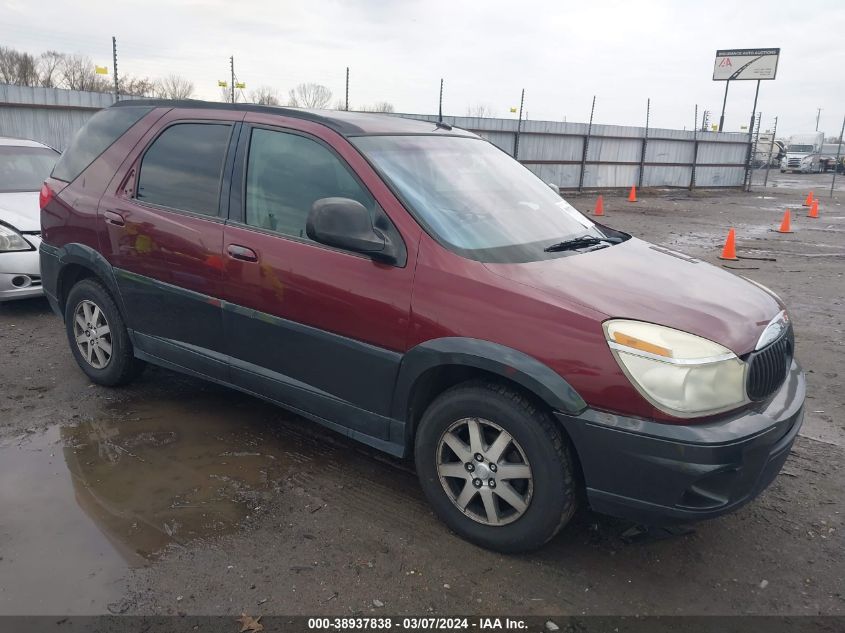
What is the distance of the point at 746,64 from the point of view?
31.2 metres

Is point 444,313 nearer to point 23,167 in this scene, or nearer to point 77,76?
point 23,167

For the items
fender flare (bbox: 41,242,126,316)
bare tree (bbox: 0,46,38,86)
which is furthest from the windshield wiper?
bare tree (bbox: 0,46,38,86)

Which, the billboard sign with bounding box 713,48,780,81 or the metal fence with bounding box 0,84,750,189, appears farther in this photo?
the billboard sign with bounding box 713,48,780,81

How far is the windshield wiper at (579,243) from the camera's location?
3.29 m

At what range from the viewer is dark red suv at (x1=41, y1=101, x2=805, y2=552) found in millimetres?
2557

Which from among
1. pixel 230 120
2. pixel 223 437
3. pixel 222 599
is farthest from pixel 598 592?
pixel 230 120

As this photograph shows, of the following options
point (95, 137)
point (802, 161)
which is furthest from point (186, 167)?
point (802, 161)

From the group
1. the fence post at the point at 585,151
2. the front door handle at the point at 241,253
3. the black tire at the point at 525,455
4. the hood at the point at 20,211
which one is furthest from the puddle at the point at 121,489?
the fence post at the point at 585,151

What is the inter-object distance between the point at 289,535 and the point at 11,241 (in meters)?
4.73

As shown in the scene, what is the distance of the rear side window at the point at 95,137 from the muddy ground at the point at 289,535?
155 centimetres

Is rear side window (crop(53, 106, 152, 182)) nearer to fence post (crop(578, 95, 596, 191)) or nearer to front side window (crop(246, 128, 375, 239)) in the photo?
front side window (crop(246, 128, 375, 239))

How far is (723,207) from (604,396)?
68.4 feet

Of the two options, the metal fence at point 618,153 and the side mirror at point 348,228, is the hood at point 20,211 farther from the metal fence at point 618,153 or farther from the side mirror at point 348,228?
the metal fence at point 618,153

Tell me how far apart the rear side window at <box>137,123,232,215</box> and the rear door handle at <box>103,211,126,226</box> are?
0.19m
